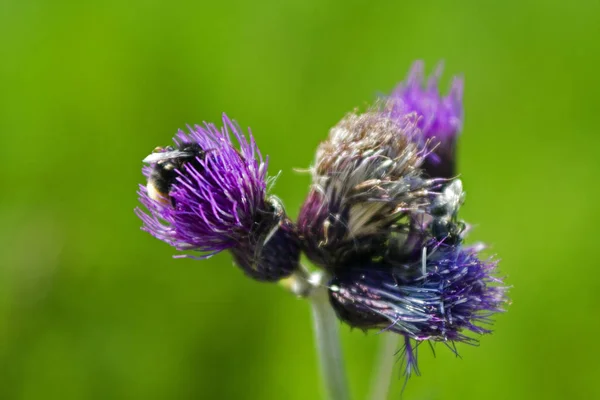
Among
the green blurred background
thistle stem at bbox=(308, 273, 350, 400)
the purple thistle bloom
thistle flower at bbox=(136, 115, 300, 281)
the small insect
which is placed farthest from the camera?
the green blurred background

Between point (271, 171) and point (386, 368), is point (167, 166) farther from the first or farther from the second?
point (271, 171)

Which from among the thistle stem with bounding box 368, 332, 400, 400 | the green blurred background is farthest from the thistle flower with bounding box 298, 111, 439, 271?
the green blurred background

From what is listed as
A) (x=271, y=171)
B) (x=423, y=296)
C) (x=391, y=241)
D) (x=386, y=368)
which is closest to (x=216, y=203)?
(x=391, y=241)

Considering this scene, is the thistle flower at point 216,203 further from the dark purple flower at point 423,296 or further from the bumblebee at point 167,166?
the dark purple flower at point 423,296

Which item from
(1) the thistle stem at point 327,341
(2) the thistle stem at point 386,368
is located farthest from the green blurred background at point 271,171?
(1) the thistle stem at point 327,341

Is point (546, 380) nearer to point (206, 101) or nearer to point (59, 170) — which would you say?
point (206, 101)

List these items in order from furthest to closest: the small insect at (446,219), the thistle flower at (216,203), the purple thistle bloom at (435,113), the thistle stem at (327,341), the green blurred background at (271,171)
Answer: the green blurred background at (271,171) → the purple thistle bloom at (435,113) → the thistle stem at (327,341) → the small insect at (446,219) → the thistle flower at (216,203)

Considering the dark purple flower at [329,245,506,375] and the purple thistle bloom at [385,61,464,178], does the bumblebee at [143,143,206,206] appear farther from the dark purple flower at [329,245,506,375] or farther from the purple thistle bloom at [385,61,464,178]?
the purple thistle bloom at [385,61,464,178]
